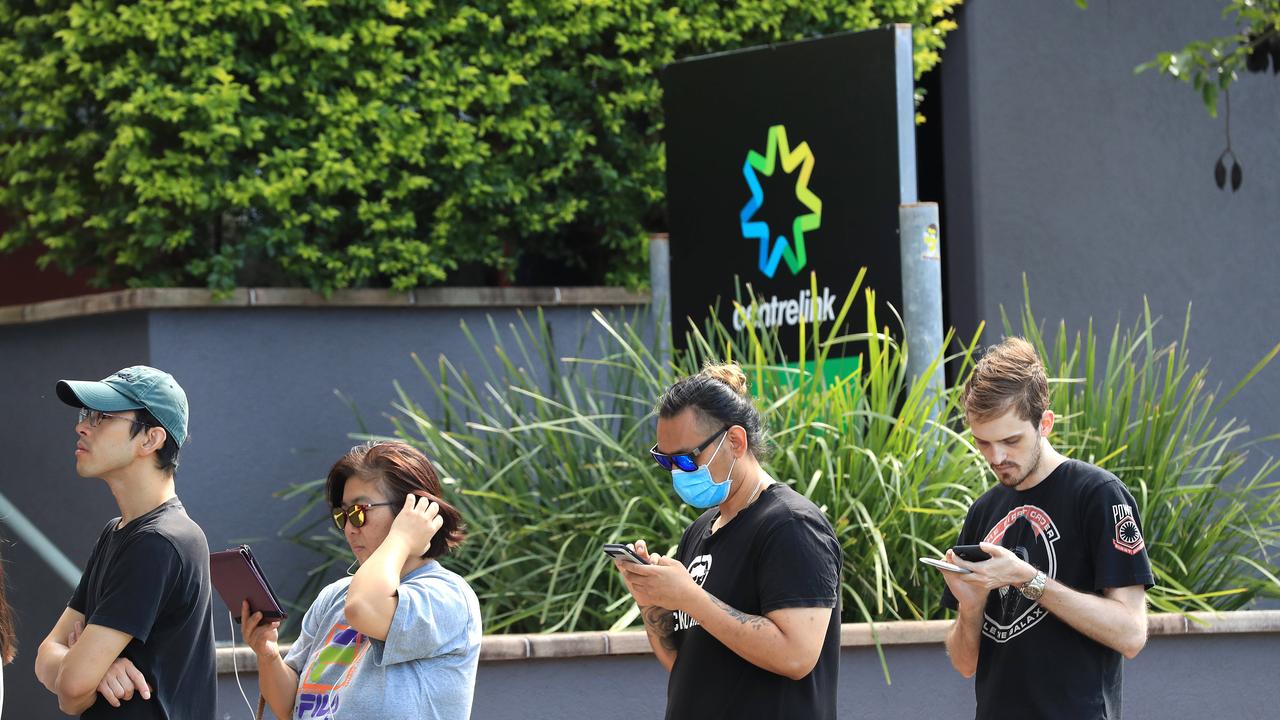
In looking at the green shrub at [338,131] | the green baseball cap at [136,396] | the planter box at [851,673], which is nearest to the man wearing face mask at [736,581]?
the green baseball cap at [136,396]

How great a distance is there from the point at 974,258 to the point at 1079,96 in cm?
119

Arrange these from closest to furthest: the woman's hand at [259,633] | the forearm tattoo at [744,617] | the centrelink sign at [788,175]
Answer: the forearm tattoo at [744,617] → the woman's hand at [259,633] → the centrelink sign at [788,175]

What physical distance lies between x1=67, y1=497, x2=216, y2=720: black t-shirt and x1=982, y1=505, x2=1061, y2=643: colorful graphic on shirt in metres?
1.87

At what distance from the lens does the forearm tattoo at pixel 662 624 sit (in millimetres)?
3467

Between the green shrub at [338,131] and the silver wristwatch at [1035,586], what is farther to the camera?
the green shrub at [338,131]

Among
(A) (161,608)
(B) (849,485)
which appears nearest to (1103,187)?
(B) (849,485)

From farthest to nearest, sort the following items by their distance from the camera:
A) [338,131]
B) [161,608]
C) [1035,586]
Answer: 1. [338,131]
2. [161,608]
3. [1035,586]

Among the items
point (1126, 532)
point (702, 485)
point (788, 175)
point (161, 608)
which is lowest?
point (161, 608)

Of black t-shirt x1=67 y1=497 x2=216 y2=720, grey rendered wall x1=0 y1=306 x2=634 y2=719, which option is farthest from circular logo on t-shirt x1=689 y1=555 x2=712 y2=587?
grey rendered wall x1=0 y1=306 x2=634 y2=719

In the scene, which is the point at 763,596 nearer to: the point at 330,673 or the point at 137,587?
the point at 330,673

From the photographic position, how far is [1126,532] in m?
3.29

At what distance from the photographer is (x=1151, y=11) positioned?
913cm

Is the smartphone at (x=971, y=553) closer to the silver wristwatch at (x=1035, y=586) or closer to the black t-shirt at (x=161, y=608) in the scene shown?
the silver wristwatch at (x=1035, y=586)

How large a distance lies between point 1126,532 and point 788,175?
3811 millimetres
